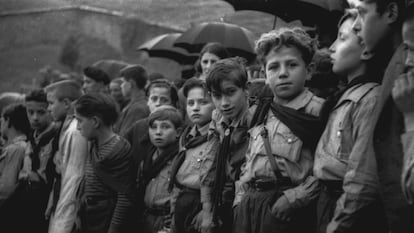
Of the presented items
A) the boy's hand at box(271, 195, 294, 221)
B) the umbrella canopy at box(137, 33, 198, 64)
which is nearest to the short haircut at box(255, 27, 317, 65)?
the boy's hand at box(271, 195, 294, 221)

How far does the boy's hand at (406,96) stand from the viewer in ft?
9.91

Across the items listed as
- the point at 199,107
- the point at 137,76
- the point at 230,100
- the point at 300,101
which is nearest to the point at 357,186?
the point at 300,101

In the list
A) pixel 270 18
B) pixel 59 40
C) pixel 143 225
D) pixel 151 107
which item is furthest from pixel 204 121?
pixel 59 40

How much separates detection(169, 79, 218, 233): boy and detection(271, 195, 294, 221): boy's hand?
3.83 ft

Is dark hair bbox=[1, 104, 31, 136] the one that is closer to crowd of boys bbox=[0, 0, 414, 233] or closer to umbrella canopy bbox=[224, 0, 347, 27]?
crowd of boys bbox=[0, 0, 414, 233]

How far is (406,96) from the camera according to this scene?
9.94ft

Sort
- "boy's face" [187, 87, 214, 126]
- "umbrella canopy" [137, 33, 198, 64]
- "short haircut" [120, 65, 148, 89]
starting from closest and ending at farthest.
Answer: "boy's face" [187, 87, 214, 126] → "short haircut" [120, 65, 148, 89] → "umbrella canopy" [137, 33, 198, 64]

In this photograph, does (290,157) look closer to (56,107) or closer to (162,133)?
(162,133)

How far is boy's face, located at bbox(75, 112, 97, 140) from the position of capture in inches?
264

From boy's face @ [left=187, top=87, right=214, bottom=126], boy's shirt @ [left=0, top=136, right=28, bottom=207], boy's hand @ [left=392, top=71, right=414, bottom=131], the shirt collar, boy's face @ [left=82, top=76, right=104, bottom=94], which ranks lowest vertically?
boy's shirt @ [left=0, top=136, right=28, bottom=207]

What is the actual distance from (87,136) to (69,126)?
27.1 inches

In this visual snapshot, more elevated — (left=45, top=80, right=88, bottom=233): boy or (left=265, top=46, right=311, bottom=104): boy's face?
(left=265, top=46, right=311, bottom=104): boy's face

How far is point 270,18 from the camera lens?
1143cm

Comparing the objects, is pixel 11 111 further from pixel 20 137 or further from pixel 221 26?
pixel 221 26
